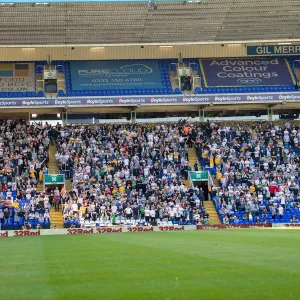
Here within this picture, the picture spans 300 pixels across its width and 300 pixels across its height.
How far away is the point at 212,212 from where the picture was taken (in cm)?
4425

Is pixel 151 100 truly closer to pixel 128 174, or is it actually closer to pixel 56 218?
pixel 128 174

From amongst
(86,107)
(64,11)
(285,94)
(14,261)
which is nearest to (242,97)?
(285,94)

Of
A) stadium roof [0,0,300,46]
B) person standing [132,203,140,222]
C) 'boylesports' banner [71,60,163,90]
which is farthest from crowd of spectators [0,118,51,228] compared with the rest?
stadium roof [0,0,300,46]

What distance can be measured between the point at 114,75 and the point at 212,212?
1460cm

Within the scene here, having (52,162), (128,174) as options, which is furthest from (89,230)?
(52,162)

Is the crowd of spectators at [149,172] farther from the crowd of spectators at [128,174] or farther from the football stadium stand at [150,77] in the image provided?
the football stadium stand at [150,77]

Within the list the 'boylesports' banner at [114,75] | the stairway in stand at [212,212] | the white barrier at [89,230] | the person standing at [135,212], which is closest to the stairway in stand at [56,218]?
the white barrier at [89,230]

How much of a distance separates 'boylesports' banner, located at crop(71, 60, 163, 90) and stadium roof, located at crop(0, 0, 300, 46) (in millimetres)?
3277

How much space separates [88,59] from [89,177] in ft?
39.9

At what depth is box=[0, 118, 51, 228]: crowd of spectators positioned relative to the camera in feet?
133

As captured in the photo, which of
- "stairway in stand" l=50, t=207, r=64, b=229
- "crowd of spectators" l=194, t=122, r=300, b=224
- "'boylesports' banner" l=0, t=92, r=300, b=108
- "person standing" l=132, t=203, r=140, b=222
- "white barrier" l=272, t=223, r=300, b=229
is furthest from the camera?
"'boylesports' banner" l=0, t=92, r=300, b=108

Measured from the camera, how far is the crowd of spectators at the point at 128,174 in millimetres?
42375

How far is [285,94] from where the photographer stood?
2099 inches

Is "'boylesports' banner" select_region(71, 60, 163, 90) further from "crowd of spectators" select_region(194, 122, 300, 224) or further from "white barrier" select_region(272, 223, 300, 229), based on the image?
"white barrier" select_region(272, 223, 300, 229)
